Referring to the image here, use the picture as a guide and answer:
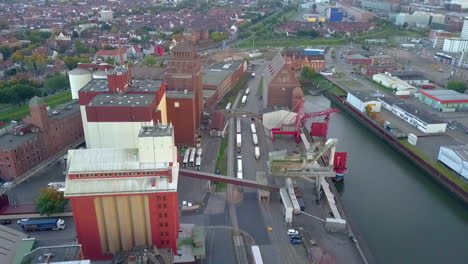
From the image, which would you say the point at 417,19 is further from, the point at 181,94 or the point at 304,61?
the point at 181,94

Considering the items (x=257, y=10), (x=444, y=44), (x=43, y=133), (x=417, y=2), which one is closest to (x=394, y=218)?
(x=43, y=133)

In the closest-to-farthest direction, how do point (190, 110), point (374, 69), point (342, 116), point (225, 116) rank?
point (190, 110) < point (225, 116) < point (342, 116) < point (374, 69)

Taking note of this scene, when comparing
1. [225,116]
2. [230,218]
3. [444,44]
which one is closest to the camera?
[230,218]

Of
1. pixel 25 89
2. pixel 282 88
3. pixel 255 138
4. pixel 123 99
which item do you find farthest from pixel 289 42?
pixel 123 99

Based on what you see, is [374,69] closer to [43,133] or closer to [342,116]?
[342,116]

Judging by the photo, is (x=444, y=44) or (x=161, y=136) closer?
(x=161, y=136)
